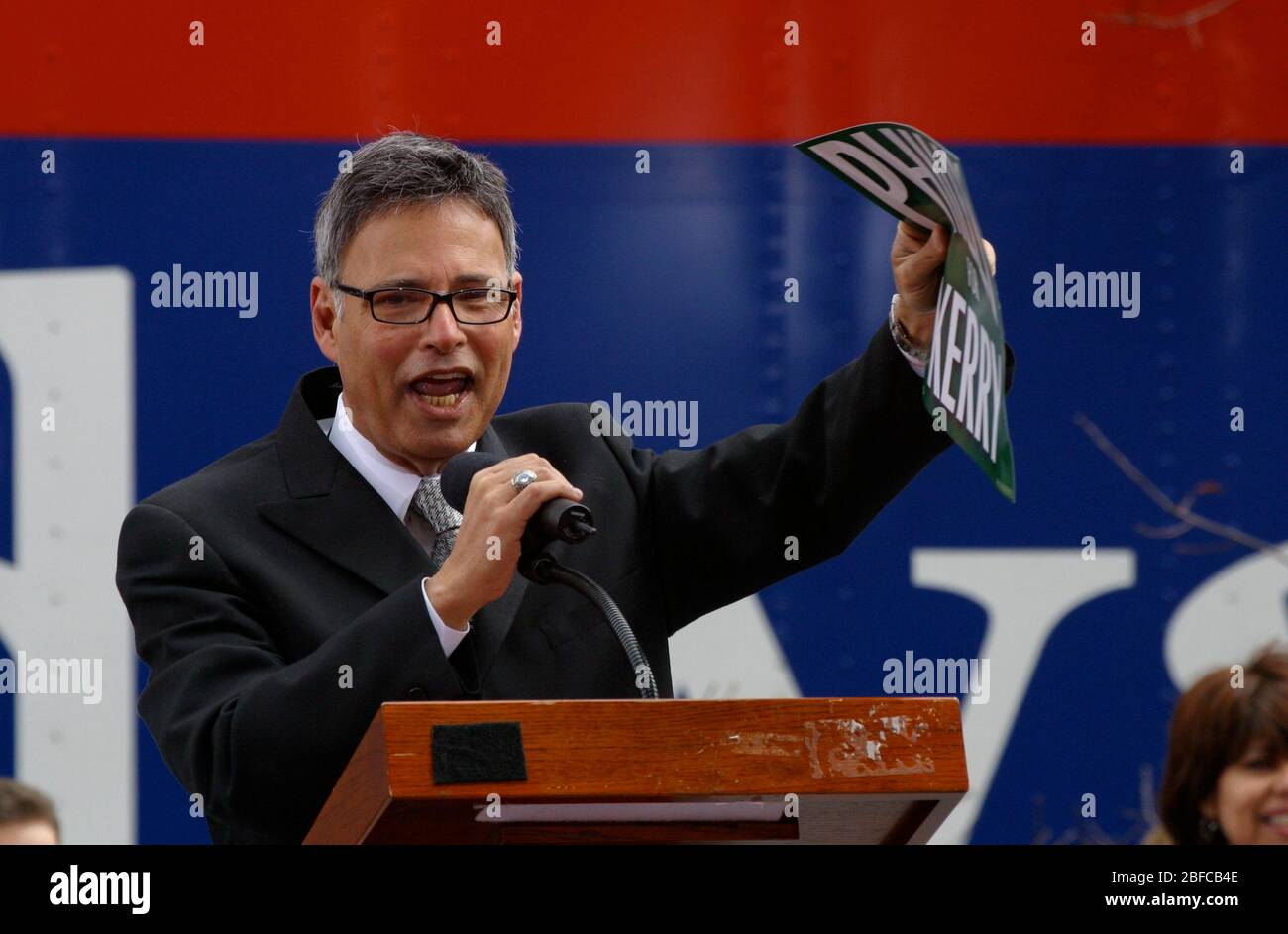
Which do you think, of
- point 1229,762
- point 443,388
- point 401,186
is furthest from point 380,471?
point 1229,762

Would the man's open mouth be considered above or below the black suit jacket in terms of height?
above

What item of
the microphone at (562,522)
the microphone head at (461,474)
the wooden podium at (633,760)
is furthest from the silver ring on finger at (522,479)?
the wooden podium at (633,760)

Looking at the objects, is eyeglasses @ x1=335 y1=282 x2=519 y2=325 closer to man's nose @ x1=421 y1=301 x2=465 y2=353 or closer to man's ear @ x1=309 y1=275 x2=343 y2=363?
man's nose @ x1=421 y1=301 x2=465 y2=353

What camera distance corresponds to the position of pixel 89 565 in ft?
9.86

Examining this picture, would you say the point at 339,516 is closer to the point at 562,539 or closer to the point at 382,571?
the point at 382,571

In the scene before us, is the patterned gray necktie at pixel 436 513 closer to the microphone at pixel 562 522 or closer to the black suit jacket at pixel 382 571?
the black suit jacket at pixel 382 571

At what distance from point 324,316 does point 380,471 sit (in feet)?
0.73

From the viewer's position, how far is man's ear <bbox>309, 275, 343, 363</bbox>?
86.7 inches

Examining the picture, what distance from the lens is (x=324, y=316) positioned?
2.23 metres

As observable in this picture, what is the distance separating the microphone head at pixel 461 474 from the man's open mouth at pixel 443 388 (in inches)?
10.7

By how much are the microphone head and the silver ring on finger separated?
165 millimetres

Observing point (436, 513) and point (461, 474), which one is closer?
point (461, 474)

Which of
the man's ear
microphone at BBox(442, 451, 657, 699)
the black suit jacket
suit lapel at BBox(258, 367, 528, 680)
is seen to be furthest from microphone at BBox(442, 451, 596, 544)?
the man's ear

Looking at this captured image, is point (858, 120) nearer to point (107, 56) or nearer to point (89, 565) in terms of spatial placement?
point (107, 56)
